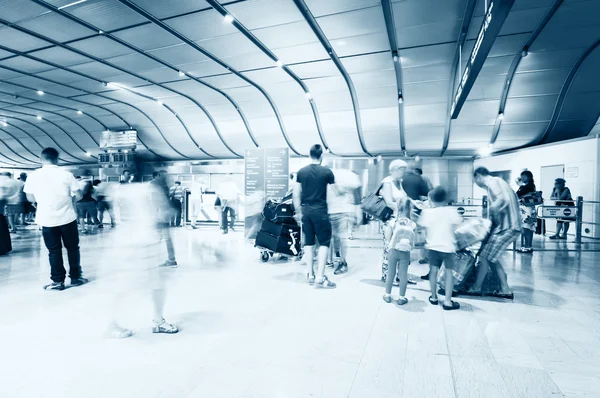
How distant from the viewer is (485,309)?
3.50 metres

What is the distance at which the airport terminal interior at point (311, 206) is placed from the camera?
2354mm

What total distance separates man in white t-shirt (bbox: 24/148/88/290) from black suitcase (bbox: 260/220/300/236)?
8.96 feet

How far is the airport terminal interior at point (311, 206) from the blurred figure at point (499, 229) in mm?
23

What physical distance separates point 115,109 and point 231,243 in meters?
12.4

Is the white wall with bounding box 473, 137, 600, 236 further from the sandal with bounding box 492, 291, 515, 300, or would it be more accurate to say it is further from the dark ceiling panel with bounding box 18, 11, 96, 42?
the dark ceiling panel with bounding box 18, 11, 96, 42

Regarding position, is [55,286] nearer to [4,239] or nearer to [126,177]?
[126,177]

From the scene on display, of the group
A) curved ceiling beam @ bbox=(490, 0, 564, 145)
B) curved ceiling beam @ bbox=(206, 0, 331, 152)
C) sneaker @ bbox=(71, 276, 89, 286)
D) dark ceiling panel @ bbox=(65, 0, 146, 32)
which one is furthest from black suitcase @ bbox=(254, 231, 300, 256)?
curved ceiling beam @ bbox=(490, 0, 564, 145)

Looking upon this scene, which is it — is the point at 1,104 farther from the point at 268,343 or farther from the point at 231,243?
the point at 268,343

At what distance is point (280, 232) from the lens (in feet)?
18.4

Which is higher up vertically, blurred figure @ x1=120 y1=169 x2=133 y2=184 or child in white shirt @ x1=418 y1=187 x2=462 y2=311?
blurred figure @ x1=120 y1=169 x2=133 y2=184

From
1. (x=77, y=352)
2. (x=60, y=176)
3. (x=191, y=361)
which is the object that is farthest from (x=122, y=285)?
(x=60, y=176)

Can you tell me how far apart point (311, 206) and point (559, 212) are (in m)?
6.58

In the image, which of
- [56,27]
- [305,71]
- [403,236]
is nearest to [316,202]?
[403,236]

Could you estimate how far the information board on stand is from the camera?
25.6ft
